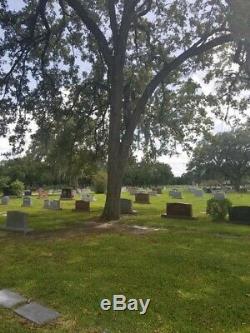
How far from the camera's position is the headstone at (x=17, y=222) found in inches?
567

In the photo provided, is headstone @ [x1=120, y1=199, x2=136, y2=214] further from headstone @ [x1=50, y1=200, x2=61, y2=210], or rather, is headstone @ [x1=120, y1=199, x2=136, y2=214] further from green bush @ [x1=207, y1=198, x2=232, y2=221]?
headstone @ [x1=50, y1=200, x2=61, y2=210]

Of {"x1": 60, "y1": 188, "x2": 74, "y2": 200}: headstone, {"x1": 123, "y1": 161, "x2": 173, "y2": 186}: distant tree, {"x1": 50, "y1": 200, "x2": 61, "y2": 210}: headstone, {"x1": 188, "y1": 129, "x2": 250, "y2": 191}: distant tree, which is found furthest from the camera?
{"x1": 123, "y1": 161, "x2": 173, "y2": 186}: distant tree

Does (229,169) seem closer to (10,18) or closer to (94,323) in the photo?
(10,18)

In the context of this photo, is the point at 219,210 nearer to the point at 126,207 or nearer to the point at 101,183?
the point at 126,207

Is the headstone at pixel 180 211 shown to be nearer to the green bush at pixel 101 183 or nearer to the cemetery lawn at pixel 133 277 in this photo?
the cemetery lawn at pixel 133 277

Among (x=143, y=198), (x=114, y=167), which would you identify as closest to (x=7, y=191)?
(x=143, y=198)

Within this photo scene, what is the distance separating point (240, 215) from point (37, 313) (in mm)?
12766

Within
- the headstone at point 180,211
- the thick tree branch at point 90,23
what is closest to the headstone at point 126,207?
the headstone at point 180,211

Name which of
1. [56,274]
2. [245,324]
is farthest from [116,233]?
[245,324]

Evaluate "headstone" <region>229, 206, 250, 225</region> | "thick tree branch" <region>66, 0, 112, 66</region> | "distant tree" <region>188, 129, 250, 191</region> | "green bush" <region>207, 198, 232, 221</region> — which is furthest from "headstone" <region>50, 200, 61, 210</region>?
"distant tree" <region>188, 129, 250, 191</region>

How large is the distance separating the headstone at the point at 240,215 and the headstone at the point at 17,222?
29.8ft

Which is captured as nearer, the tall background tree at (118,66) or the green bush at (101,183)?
→ the tall background tree at (118,66)

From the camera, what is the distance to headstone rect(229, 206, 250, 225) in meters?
16.8

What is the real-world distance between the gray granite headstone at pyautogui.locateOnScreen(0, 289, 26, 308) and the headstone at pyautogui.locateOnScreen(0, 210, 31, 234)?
23.5 ft
